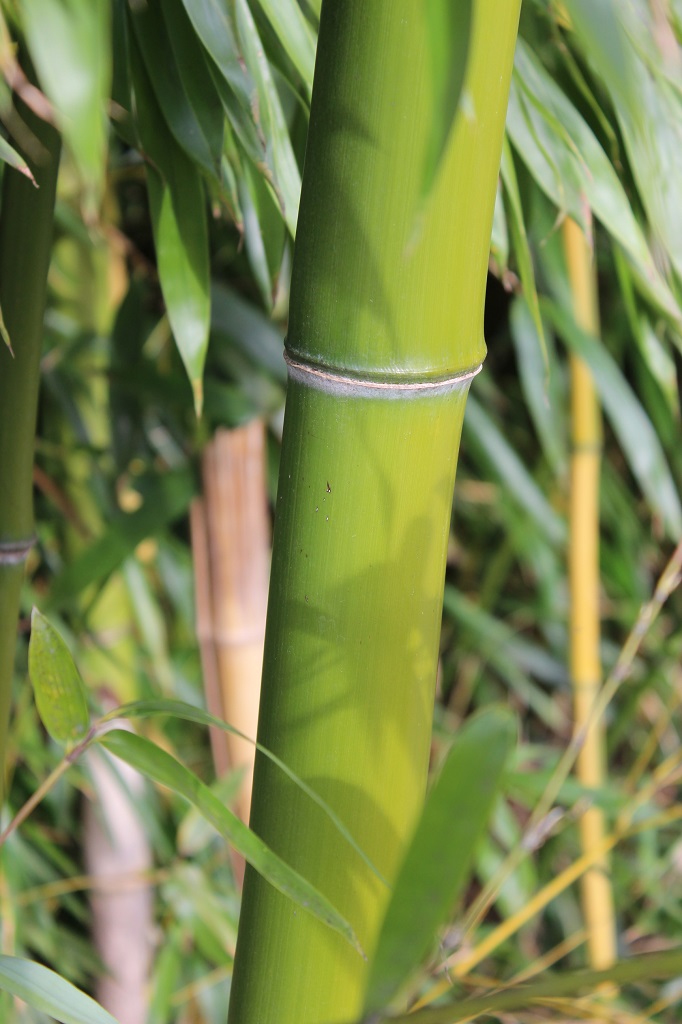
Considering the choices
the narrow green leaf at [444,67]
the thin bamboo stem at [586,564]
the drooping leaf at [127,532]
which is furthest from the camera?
the thin bamboo stem at [586,564]

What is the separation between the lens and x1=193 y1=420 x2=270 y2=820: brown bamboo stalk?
650 millimetres

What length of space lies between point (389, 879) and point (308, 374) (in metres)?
0.16

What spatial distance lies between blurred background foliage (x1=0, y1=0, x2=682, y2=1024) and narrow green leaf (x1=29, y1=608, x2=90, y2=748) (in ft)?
0.36

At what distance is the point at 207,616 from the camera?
2.21 feet

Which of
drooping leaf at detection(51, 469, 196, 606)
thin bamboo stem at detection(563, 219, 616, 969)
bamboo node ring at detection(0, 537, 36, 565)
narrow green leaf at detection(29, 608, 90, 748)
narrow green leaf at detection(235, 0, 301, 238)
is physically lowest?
thin bamboo stem at detection(563, 219, 616, 969)

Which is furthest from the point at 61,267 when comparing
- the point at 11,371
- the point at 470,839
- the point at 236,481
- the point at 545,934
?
the point at 545,934

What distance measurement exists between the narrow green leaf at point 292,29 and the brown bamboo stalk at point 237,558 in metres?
0.38

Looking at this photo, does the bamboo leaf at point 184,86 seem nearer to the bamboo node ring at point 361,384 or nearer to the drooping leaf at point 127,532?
the bamboo node ring at point 361,384

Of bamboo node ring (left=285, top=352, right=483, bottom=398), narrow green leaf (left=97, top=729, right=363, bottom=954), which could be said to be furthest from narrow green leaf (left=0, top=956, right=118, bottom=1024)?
bamboo node ring (left=285, top=352, right=483, bottom=398)

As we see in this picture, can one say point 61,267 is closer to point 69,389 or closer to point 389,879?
point 69,389

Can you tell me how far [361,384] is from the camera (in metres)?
0.24

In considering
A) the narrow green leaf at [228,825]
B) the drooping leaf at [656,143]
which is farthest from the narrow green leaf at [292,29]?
the narrow green leaf at [228,825]

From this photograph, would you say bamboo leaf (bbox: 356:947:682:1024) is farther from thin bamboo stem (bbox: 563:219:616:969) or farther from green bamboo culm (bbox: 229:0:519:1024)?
thin bamboo stem (bbox: 563:219:616:969)

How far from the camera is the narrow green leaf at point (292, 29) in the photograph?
28 cm
